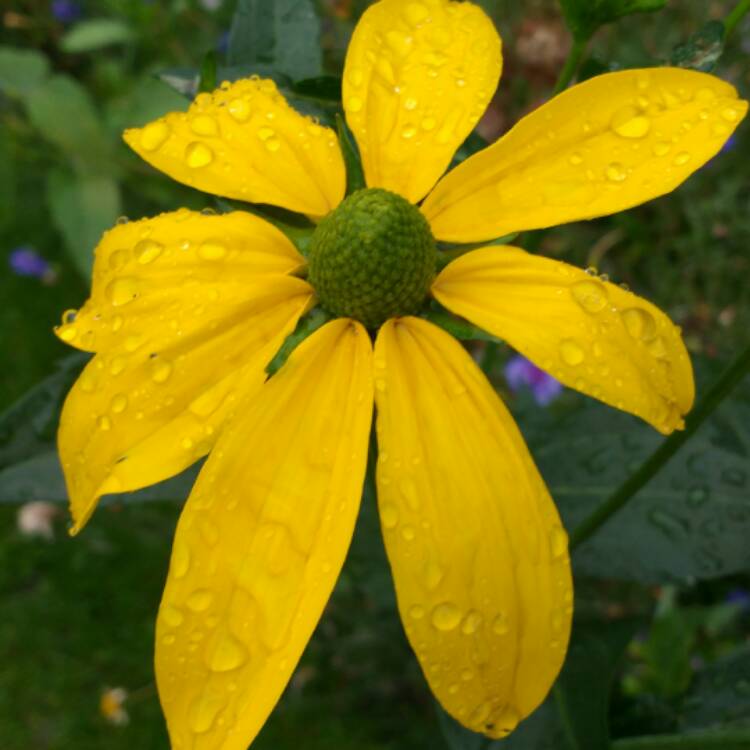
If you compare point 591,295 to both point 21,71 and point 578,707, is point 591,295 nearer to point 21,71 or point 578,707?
point 578,707

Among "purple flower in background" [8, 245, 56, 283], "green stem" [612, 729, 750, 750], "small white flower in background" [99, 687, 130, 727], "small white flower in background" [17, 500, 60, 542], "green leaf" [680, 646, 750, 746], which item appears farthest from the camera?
"purple flower in background" [8, 245, 56, 283]

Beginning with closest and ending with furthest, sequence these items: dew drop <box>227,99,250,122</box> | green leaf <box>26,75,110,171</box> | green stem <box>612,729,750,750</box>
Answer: dew drop <box>227,99,250,122</box>, green stem <box>612,729,750,750</box>, green leaf <box>26,75,110,171</box>

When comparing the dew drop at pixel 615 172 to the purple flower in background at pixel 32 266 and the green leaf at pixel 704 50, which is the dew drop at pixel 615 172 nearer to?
the green leaf at pixel 704 50

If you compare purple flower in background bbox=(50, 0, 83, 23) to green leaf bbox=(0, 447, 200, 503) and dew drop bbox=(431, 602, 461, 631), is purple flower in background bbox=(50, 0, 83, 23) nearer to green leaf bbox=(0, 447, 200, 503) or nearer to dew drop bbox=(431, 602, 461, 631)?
green leaf bbox=(0, 447, 200, 503)

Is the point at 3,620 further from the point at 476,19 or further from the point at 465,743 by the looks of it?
the point at 476,19

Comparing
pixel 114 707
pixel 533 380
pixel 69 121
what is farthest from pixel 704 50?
pixel 69 121

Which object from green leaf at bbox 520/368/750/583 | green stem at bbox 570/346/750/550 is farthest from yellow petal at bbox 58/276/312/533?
green leaf at bbox 520/368/750/583

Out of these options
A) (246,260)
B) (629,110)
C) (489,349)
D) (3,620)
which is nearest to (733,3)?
(489,349)
